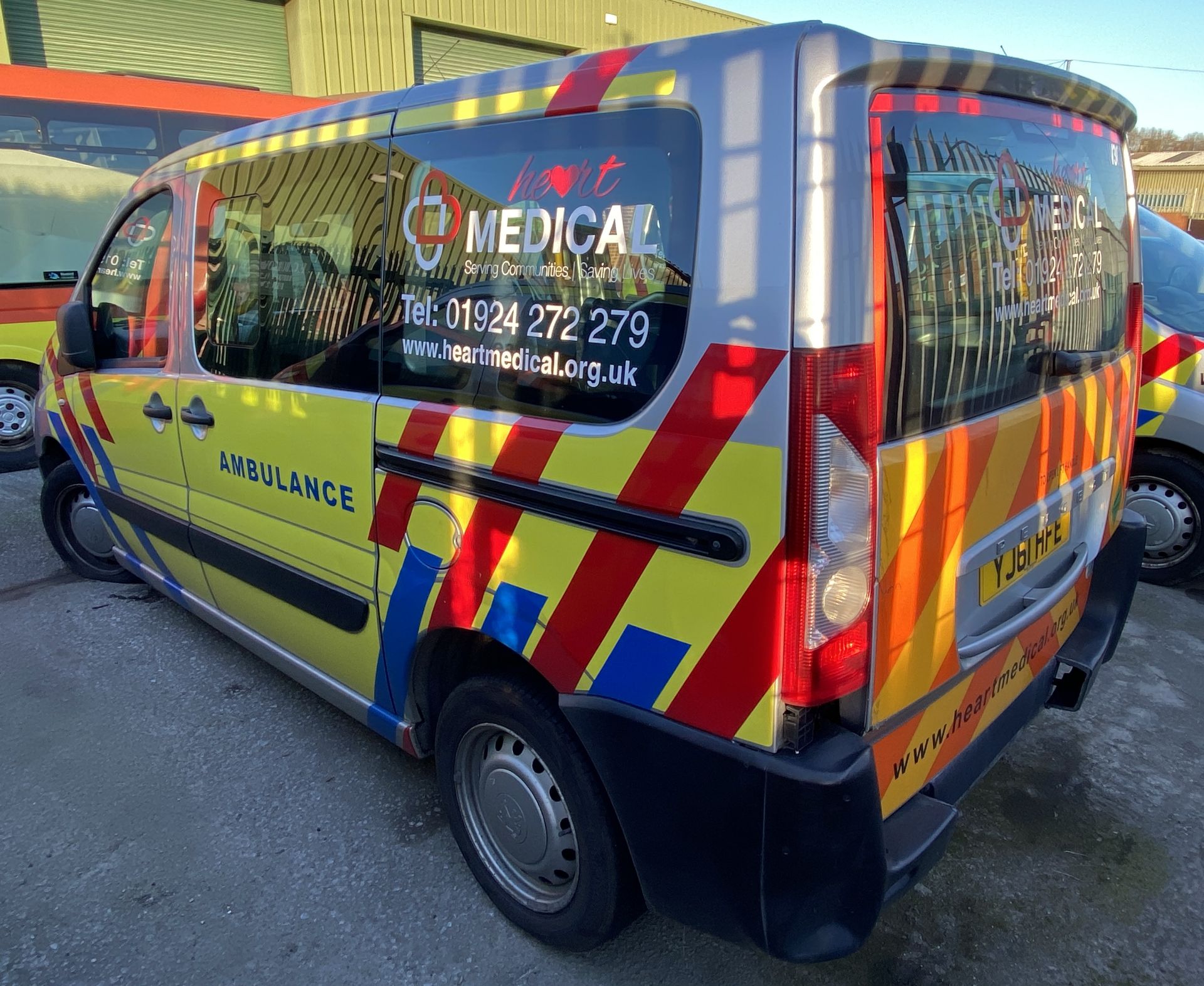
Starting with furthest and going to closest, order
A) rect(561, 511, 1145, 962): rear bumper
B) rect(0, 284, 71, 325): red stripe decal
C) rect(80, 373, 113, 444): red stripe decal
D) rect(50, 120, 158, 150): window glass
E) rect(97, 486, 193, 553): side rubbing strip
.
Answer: rect(50, 120, 158, 150): window glass < rect(0, 284, 71, 325): red stripe decal < rect(80, 373, 113, 444): red stripe decal < rect(97, 486, 193, 553): side rubbing strip < rect(561, 511, 1145, 962): rear bumper

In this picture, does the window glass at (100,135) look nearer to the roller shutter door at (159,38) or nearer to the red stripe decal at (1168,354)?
the roller shutter door at (159,38)

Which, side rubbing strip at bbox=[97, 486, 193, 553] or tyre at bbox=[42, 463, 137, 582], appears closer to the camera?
side rubbing strip at bbox=[97, 486, 193, 553]

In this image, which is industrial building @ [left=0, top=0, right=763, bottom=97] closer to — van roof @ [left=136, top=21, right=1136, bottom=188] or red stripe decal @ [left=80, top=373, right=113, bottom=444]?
red stripe decal @ [left=80, top=373, right=113, bottom=444]

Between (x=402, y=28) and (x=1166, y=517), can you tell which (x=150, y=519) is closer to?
(x=1166, y=517)

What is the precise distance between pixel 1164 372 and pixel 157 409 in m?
4.43

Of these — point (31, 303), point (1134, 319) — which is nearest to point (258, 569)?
point (1134, 319)

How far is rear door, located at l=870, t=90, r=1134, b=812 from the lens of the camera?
1.51 m

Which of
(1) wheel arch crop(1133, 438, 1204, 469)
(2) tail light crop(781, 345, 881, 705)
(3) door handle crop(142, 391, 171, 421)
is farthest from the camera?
(1) wheel arch crop(1133, 438, 1204, 469)

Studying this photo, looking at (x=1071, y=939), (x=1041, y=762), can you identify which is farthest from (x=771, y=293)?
(x=1041, y=762)

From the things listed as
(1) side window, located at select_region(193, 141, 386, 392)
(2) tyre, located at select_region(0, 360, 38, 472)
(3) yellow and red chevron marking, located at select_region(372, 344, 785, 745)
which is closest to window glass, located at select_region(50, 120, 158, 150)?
(2) tyre, located at select_region(0, 360, 38, 472)

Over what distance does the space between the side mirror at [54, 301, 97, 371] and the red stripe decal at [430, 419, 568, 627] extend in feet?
7.18

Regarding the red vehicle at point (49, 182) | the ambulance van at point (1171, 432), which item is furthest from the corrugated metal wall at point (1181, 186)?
the red vehicle at point (49, 182)

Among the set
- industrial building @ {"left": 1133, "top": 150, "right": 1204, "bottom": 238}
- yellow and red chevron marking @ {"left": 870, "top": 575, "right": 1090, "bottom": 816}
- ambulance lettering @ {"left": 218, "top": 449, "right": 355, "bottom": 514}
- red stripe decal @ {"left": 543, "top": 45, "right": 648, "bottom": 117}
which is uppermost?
industrial building @ {"left": 1133, "top": 150, "right": 1204, "bottom": 238}

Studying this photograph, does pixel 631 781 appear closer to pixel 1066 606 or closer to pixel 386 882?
pixel 386 882
